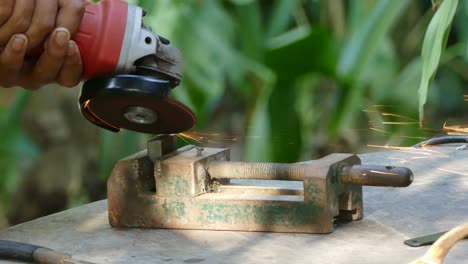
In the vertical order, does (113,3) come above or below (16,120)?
above

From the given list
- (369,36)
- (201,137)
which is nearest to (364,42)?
(369,36)

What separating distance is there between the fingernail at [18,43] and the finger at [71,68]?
0.07 metres

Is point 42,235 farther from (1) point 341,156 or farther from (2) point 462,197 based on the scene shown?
(2) point 462,197

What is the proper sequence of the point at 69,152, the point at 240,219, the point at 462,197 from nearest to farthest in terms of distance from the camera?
the point at 240,219 < the point at 462,197 < the point at 69,152

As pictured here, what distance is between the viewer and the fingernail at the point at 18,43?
4.59 ft

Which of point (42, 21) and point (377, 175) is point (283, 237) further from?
point (42, 21)

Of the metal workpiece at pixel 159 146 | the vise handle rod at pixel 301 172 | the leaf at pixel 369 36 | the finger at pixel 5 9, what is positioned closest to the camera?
the finger at pixel 5 9

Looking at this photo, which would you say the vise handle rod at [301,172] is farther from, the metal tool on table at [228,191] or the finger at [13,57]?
the finger at [13,57]

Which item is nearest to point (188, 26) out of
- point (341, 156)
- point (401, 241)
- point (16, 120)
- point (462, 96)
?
point (16, 120)

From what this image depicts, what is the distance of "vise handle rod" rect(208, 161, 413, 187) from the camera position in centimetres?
148

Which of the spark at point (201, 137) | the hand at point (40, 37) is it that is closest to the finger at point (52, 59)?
the hand at point (40, 37)

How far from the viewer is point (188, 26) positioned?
107 inches

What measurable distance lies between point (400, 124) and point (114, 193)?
1437 mm

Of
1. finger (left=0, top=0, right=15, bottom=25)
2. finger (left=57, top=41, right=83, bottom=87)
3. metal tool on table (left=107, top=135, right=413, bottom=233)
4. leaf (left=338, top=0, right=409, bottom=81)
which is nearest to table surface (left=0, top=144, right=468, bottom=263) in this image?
metal tool on table (left=107, top=135, right=413, bottom=233)
